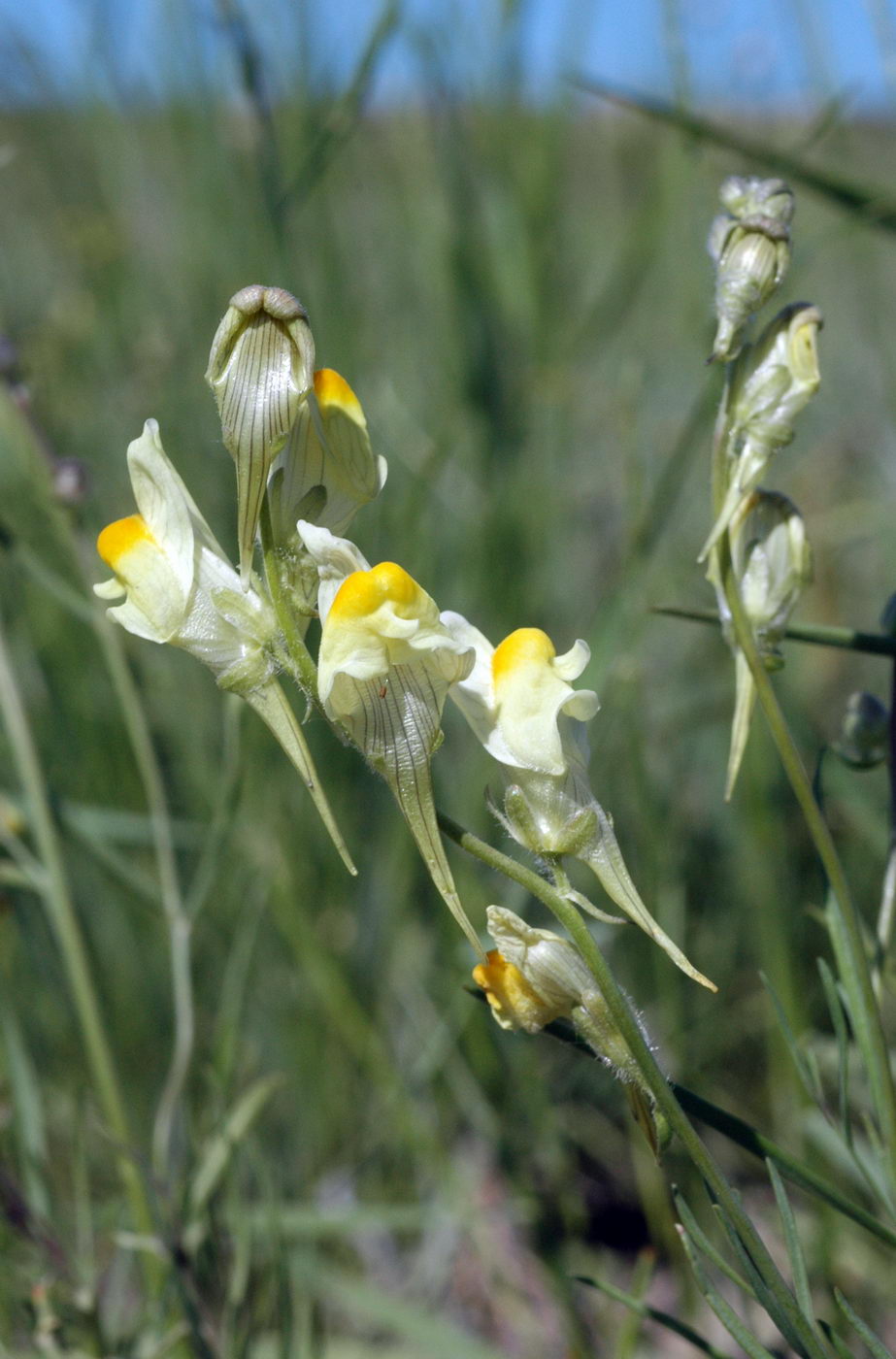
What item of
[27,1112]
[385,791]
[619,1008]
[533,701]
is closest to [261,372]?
[533,701]

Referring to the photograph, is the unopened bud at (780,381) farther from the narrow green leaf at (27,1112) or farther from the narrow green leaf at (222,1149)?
the narrow green leaf at (27,1112)

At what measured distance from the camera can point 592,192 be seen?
4297mm

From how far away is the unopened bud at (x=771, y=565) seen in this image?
0.51 meters

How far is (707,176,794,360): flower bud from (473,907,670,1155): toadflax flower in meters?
0.25

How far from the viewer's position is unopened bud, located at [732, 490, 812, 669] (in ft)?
1.67

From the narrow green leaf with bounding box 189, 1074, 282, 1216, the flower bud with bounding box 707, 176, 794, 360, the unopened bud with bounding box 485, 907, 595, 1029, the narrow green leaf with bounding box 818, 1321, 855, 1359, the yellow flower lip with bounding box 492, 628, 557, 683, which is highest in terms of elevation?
the flower bud with bounding box 707, 176, 794, 360

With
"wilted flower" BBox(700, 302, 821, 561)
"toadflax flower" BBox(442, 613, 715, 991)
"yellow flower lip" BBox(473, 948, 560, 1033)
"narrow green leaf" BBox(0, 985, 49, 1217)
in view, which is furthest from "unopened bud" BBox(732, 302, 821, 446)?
"narrow green leaf" BBox(0, 985, 49, 1217)

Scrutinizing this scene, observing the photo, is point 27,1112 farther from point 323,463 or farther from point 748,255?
point 748,255

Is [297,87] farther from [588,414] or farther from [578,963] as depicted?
[578,963]

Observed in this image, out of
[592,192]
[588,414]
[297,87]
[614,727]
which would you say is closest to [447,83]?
[297,87]

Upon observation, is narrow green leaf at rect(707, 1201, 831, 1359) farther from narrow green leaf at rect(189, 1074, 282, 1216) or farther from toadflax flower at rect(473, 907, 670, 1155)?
narrow green leaf at rect(189, 1074, 282, 1216)

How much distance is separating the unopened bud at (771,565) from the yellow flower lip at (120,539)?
0.25m

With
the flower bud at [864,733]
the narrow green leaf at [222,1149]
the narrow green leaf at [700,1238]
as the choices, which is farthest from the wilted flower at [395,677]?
the narrow green leaf at [222,1149]

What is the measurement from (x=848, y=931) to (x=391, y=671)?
214 mm
